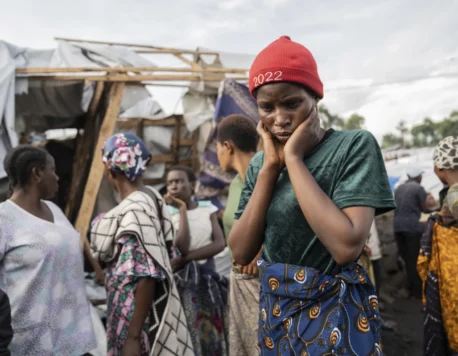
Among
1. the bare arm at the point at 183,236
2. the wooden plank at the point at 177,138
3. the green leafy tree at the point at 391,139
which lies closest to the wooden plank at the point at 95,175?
the wooden plank at the point at 177,138

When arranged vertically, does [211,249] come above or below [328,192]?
below

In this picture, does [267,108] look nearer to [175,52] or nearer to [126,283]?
[126,283]

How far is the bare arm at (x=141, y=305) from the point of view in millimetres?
2229

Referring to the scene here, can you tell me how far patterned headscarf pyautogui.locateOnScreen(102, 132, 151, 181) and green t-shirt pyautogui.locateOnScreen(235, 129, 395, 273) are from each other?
1306mm

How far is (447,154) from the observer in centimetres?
264

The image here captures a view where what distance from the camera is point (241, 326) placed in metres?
2.18

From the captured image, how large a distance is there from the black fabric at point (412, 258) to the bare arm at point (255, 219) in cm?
603

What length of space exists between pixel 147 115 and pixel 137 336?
14.3 ft

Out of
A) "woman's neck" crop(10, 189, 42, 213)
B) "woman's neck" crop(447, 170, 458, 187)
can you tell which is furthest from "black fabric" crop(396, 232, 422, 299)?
"woman's neck" crop(10, 189, 42, 213)

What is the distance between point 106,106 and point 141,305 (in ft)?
11.9

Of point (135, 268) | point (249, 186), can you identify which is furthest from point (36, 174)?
point (249, 186)

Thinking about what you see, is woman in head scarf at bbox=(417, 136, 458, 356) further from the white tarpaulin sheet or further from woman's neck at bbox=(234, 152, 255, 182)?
the white tarpaulin sheet

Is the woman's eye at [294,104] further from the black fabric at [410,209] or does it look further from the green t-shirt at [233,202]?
Answer: the black fabric at [410,209]

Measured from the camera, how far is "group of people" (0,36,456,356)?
3.95 feet
